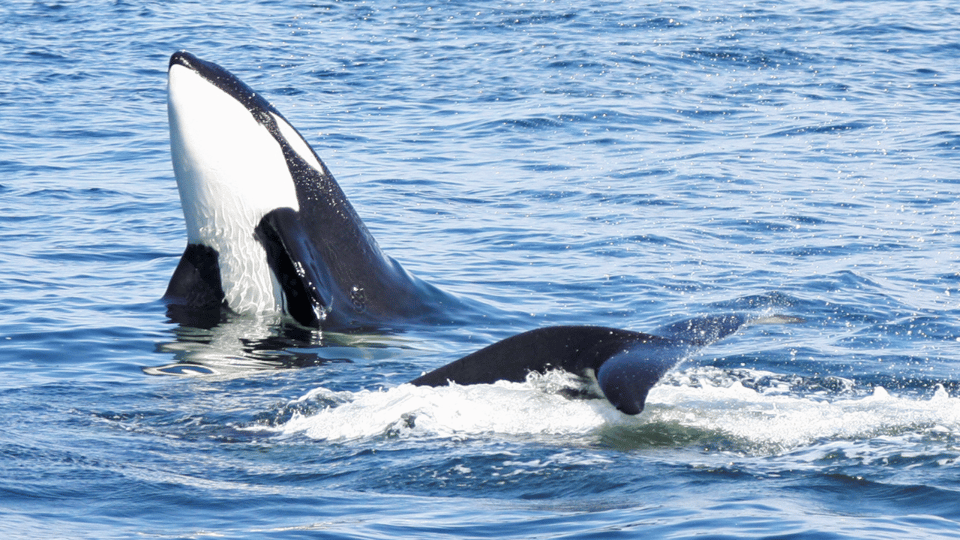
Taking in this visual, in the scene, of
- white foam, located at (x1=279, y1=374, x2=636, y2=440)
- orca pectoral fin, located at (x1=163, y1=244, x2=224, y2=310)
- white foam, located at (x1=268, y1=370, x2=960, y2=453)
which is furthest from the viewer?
orca pectoral fin, located at (x1=163, y1=244, x2=224, y2=310)

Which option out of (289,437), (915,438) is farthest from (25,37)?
(915,438)

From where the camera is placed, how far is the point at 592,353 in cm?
899

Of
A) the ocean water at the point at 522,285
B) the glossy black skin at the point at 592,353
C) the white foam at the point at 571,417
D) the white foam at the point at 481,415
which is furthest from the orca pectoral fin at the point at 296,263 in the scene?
the glossy black skin at the point at 592,353

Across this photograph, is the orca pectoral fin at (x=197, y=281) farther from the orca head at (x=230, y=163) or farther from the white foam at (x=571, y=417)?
the white foam at (x=571, y=417)

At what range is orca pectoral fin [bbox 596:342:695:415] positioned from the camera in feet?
25.5

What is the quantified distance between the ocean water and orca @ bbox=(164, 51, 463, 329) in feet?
1.56

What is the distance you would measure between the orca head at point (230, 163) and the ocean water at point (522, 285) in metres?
0.80

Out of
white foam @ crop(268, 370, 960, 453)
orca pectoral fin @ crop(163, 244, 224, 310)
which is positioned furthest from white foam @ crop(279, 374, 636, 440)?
orca pectoral fin @ crop(163, 244, 224, 310)

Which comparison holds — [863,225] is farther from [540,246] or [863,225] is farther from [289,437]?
[289,437]

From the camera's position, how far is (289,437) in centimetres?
951

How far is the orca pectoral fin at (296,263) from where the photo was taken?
13180 millimetres

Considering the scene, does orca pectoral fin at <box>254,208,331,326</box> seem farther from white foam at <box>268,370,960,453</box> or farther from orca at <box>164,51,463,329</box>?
white foam at <box>268,370,960,453</box>

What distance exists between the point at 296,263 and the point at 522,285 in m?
3.97

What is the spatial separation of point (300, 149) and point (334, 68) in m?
22.5
